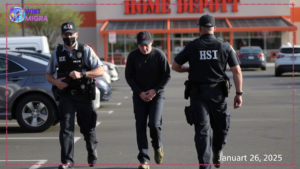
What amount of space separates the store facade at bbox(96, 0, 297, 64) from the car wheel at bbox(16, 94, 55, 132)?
39271 millimetres

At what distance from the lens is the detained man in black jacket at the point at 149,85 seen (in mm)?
6836

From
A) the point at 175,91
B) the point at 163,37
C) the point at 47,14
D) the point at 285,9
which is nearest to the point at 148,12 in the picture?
the point at 163,37

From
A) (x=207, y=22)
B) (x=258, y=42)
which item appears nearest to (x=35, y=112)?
(x=207, y=22)

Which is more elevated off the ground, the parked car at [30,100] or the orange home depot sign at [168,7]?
the orange home depot sign at [168,7]

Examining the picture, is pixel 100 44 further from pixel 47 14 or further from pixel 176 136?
pixel 176 136

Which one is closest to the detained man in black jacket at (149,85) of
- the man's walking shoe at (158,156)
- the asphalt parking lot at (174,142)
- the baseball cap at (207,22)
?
the man's walking shoe at (158,156)

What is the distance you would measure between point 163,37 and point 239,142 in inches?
1656

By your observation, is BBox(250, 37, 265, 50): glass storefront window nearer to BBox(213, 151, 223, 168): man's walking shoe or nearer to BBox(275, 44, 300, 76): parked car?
BBox(275, 44, 300, 76): parked car

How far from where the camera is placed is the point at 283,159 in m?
7.32

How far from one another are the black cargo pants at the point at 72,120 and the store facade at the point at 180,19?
139 ft

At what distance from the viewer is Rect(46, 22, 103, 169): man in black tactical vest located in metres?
6.63

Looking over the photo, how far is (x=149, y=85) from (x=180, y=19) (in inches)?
1753

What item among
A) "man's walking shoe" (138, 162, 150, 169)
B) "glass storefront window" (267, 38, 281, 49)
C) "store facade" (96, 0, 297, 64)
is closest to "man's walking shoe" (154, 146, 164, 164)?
"man's walking shoe" (138, 162, 150, 169)

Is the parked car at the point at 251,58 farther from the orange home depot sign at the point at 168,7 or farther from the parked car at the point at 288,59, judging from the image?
the orange home depot sign at the point at 168,7
